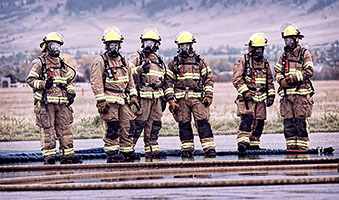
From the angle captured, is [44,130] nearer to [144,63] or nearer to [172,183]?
[144,63]

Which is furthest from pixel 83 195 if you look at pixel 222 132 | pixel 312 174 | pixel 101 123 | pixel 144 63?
pixel 101 123

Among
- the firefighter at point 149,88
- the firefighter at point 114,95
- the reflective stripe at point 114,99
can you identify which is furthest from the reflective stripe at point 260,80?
the reflective stripe at point 114,99

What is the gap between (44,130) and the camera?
11.6 meters

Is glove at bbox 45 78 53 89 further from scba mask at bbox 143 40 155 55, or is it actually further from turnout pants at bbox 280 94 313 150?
turnout pants at bbox 280 94 313 150

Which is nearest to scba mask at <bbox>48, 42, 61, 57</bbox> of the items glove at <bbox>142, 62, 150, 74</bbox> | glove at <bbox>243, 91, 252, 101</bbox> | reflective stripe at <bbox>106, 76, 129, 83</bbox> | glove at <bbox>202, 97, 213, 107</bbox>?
reflective stripe at <bbox>106, 76, 129, 83</bbox>

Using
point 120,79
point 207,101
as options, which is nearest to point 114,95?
point 120,79

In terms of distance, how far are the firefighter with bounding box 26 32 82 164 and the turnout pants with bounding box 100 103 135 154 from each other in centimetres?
60

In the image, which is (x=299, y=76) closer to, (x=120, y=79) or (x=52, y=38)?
(x=120, y=79)

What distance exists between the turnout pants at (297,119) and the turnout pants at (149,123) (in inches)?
84.8

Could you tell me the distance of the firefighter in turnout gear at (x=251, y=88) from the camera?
1249cm

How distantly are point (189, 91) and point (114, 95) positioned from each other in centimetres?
133

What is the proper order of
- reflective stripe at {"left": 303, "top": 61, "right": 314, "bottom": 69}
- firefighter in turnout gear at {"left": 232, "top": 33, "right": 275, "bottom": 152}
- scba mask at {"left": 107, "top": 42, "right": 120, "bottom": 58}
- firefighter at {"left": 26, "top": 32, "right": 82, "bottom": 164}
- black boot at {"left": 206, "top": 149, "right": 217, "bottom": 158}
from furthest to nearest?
1. firefighter in turnout gear at {"left": 232, "top": 33, "right": 275, "bottom": 152}
2. reflective stripe at {"left": 303, "top": 61, "right": 314, "bottom": 69}
3. black boot at {"left": 206, "top": 149, "right": 217, "bottom": 158}
4. scba mask at {"left": 107, "top": 42, "right": 120, "bottom": 58}
5. firefighter at {"left": 26, "top": 32, "right": 82, "bottom": 164}

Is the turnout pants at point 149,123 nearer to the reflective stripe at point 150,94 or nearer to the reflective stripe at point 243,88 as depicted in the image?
the reflective stripe at point 150,94

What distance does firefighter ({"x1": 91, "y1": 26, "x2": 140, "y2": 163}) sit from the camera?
11656 mm
